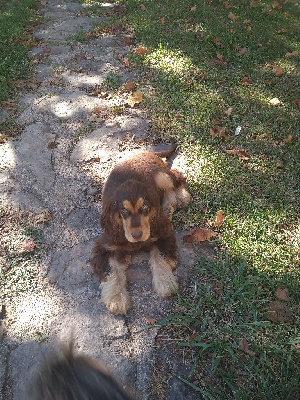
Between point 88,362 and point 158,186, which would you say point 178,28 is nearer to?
point 158,186

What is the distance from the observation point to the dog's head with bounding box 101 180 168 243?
2.70 meters

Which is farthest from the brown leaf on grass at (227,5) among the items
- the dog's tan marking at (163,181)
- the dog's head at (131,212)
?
the dog's head at (131,212)

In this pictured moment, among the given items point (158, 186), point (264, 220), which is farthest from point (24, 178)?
point (264, 220)

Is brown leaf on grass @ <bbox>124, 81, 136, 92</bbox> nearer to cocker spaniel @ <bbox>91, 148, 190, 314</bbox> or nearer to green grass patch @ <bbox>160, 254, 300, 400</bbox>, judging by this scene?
cocker spaniel @ <bbox>91, 148, 190, 314</bbox>

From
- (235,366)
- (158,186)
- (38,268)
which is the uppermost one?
(158,186)

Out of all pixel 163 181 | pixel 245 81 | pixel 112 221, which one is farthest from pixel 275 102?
→ pixel 112 221

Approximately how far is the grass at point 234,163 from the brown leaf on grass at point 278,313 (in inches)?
0.5

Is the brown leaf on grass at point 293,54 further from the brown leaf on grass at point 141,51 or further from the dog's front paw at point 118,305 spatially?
the dog's front paw at point 118,305

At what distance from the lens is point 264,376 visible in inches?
92.7

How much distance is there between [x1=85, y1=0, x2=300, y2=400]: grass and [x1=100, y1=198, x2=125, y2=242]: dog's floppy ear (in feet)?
2.46

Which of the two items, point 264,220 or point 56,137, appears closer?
point 264,220

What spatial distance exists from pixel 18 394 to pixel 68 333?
1.67ft

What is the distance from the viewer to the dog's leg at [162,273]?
2.91 metres

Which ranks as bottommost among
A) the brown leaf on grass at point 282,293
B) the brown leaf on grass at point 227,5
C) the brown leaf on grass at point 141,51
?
the brown leaf on grass at point 282,293
